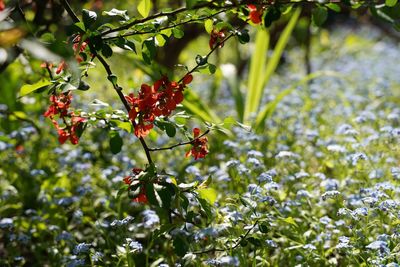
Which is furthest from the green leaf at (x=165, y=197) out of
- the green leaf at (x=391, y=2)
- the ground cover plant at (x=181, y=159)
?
the green leaf at (x=391, y=2)

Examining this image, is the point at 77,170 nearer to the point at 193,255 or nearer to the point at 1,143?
the point at 1,143

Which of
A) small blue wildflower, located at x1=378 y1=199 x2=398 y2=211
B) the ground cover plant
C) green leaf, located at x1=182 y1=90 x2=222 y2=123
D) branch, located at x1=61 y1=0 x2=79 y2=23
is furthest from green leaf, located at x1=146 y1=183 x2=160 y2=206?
Answer: green leaf, located at x1=182 y1=90 x2=222 y2=123

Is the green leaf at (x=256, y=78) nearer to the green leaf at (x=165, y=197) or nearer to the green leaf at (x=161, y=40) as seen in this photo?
the green leaf at (x=161, y=40)

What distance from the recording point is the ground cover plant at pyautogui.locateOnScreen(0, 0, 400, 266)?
1831 mm

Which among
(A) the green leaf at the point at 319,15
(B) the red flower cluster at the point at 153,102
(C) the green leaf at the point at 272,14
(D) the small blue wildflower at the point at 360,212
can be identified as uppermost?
(A) the green leaf at the point at 319,15

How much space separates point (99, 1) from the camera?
419 cm

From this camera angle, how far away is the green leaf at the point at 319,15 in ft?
6.31

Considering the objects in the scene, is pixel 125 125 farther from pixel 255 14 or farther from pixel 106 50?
pixel 255 14

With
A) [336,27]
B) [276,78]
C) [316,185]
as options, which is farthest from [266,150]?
[336,27]

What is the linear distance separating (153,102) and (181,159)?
1742 mm

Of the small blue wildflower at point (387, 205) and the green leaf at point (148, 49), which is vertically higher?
the green leaf at point (148, 49)

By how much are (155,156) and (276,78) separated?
2646 millimetres

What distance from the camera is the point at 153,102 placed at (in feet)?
5.90

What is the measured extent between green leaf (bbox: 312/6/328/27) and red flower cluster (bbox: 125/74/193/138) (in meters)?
0.49
